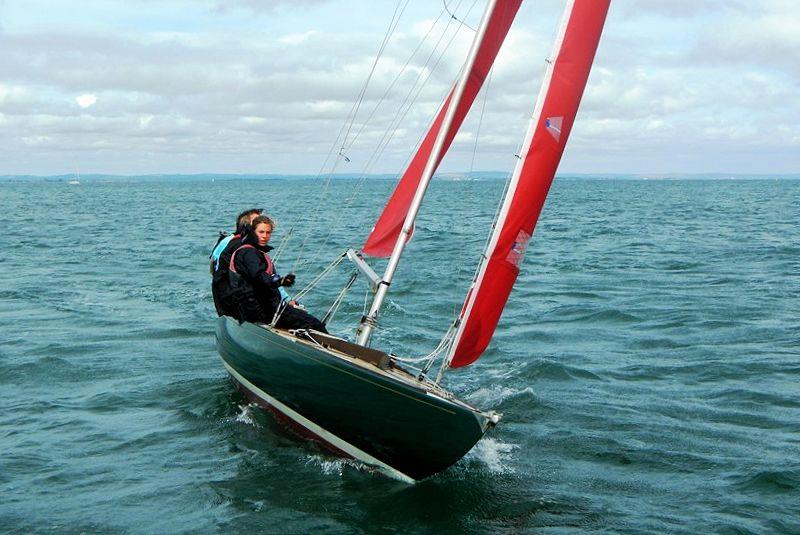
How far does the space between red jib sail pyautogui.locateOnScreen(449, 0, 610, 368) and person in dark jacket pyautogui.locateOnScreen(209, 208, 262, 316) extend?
9.47 feet

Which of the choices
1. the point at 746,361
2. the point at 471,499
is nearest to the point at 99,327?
the point at 471,499

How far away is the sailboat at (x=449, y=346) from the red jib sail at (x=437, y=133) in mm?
19

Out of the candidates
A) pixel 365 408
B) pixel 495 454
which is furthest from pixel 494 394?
pixel 365 408

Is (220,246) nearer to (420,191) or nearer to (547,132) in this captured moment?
(420,191)

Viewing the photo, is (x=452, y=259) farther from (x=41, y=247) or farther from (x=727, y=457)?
(x=727, y=457)

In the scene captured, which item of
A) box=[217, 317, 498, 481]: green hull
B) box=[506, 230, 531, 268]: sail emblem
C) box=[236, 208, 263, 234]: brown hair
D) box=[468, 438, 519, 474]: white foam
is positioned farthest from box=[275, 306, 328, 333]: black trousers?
box=[506, 230, 531, 268]: sail emblem

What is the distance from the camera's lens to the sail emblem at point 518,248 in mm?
7047

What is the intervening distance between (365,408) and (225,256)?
279 cm

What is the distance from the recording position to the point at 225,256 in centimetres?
888

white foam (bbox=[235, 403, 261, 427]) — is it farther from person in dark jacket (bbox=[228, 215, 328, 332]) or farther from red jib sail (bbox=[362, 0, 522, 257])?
red jib sail (bbox=[362, 0, 522, 257])

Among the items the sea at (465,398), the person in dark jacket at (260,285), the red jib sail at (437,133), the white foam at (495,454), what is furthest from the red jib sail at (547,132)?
the person in dark jacket at (260,285)

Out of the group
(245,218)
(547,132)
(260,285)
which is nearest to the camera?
(547,132)

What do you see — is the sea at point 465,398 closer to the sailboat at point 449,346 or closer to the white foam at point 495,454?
the white foam at point 495,454

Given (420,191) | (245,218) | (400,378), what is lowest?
(400,378)
